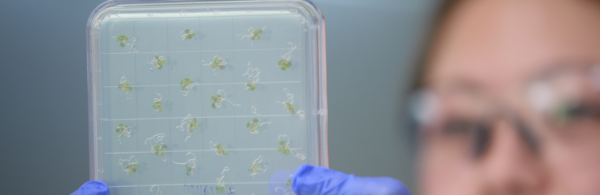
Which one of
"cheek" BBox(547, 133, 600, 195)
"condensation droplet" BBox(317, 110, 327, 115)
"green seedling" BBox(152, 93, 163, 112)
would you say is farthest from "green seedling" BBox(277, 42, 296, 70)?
"cheek" BBox(547, 133, 600, 195)

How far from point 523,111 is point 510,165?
18cm

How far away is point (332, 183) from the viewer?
889 mm

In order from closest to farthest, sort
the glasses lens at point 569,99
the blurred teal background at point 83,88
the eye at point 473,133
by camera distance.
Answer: the glasses lens at point 569,99 → the eye at point 473,133 → the blurred teal background at point 83,88

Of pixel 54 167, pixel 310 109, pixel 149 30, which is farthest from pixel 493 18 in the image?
pixel 54 167

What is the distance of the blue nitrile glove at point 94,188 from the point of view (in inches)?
34.8

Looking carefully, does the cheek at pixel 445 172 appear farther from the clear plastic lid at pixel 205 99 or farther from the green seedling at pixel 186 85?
the green seedling at pixel 186 85

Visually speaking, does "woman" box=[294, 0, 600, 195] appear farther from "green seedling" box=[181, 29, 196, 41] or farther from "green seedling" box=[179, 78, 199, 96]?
"green seedling" box=[181, 29, 196, 41]

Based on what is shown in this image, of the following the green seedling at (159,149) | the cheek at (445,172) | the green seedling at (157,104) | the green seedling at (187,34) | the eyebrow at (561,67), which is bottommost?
the cheek at (445,172)

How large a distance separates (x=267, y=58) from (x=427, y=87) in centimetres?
58

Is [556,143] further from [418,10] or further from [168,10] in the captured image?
[168,10]

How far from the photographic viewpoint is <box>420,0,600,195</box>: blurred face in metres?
0.86

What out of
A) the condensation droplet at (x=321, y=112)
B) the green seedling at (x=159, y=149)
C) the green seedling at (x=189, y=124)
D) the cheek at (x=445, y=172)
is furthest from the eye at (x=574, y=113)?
the green seedling at (x=159, y=149)

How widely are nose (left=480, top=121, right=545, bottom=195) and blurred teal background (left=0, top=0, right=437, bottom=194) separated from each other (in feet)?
0.83

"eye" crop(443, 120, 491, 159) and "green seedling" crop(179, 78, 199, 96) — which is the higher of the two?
"green seedling" crop(179, 78, 199, 96)
